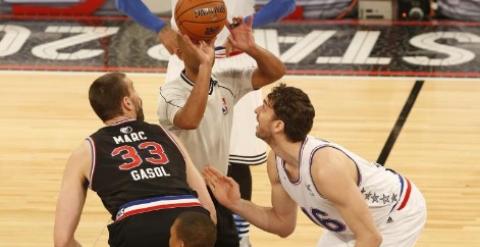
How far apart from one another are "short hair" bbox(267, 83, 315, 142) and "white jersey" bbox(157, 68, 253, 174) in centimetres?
72

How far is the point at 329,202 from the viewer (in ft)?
16.5

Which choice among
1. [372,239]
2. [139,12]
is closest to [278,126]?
[372,239]

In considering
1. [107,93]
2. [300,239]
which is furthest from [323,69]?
[107,93]

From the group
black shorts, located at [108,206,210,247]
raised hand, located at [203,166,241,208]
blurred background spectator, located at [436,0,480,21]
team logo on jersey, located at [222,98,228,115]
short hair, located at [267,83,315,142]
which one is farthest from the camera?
blurred background spectator, located at [436,0,480,21]

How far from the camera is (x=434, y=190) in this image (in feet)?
25.4

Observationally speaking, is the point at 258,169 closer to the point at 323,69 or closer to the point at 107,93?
the point at 323,69

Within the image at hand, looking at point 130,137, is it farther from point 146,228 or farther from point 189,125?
point 189,125

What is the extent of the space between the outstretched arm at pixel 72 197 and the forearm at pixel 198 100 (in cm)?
69

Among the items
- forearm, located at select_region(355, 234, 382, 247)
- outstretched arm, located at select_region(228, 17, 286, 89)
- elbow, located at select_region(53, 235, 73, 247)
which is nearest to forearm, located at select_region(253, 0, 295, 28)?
outstretched arm, located at select_region(228, 17, 286, 89)

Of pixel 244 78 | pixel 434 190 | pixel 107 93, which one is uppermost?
pixel 107 93

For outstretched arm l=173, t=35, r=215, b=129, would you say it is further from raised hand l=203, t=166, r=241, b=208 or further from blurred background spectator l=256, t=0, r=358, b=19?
blurred background spectator l=256, t=0, r=358, b=19

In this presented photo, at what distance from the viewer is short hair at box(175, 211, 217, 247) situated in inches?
165

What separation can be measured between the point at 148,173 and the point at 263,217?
811mm

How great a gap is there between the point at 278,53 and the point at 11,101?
9.15ft
